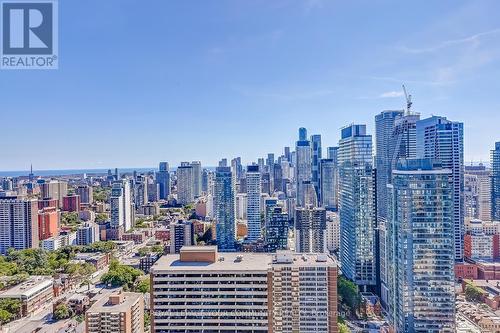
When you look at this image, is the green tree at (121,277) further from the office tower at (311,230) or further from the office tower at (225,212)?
the office tower at (311,230)

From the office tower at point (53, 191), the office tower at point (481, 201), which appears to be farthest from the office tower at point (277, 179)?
the office tower at point (53, 191)

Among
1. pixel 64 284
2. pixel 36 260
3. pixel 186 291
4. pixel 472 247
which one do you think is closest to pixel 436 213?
pixel 186 291

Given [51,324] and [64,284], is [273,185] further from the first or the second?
[51,324]

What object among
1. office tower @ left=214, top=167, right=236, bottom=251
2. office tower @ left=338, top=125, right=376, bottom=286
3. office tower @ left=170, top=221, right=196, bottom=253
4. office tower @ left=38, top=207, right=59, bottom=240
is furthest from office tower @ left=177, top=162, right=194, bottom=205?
office tower @ left=338, top=125, right=376, bottom=286

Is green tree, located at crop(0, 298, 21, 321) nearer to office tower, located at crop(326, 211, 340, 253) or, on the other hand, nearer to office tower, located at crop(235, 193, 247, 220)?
office tower, located at crop(326, 211, 340, 253)

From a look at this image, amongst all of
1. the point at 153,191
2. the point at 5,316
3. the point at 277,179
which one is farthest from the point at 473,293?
the point at 153,191

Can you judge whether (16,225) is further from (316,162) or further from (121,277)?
(316,162)

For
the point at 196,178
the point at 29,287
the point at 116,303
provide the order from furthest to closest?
the point at 196,178, the point at 29,287, the point at 116,303
